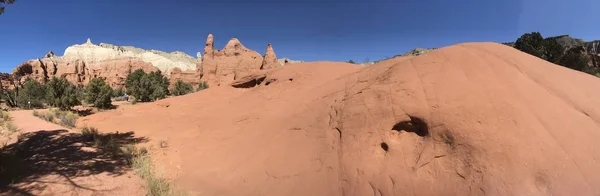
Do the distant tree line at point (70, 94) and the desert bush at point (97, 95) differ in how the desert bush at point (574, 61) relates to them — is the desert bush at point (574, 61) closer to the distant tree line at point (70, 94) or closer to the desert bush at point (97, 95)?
the distant tree line at point (70, 94)

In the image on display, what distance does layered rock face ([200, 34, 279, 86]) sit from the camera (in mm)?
47062

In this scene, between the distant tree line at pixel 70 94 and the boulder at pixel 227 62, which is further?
the boulder at pixel 227 62

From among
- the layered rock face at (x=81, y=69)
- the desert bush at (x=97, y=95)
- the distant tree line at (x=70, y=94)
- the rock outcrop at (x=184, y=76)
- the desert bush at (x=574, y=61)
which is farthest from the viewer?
the layered rock face at (x=81, y=69)

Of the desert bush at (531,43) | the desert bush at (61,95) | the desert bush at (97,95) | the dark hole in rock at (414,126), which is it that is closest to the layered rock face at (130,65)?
the desert bush at (97,95)

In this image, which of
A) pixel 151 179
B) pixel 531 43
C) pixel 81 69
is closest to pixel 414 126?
pixel 151 179

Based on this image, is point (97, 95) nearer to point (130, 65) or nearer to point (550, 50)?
point (550, 50)

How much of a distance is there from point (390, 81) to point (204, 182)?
476 centimetres

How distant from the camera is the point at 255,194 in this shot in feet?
19.2

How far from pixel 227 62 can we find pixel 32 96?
2442cm

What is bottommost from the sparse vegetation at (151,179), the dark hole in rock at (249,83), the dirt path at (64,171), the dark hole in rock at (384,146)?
the sparse vegetation at (151,179)

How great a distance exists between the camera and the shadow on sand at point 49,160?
4895 mm

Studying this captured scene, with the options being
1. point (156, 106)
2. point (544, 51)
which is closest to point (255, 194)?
point (156, 106)

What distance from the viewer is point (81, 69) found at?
76.4m

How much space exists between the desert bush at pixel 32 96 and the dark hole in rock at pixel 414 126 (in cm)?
3868
